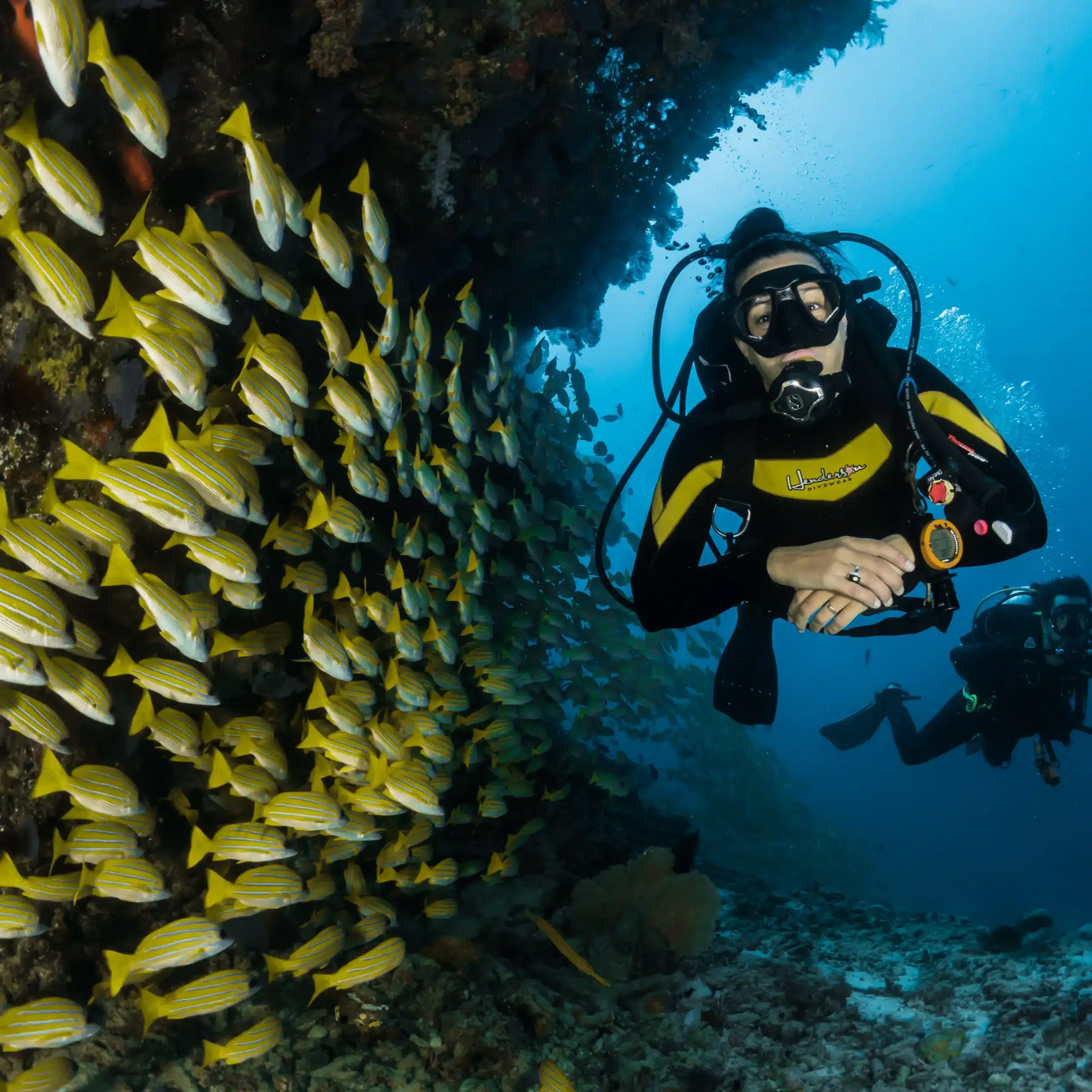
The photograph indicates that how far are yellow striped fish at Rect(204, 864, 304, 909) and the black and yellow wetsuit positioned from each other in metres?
2.43

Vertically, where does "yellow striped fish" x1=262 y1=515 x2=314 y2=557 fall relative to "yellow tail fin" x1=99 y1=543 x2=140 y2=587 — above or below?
above

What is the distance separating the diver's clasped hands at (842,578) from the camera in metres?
3.01

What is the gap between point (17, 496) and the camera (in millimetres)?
3924

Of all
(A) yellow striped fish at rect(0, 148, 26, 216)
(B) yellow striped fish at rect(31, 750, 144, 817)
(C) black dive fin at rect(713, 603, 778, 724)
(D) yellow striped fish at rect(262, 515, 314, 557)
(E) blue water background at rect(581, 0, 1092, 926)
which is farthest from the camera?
(E) blue water background at rect(581, 0, 1092, 926)

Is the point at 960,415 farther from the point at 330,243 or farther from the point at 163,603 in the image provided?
the point at 163,603

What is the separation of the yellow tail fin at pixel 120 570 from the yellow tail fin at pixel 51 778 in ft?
2.75

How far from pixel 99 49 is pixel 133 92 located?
0.52 feet

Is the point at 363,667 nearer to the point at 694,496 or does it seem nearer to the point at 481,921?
the point at 694,496

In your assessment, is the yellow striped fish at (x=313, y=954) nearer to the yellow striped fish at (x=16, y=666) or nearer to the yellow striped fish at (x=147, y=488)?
the yellow striped fish at (x=16, y=666)

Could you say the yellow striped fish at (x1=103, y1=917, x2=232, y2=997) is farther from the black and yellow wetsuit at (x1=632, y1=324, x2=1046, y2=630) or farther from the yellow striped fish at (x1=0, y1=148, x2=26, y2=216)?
the yellow striped fish at (x1=0, y1=148, x2=26, y2=216)

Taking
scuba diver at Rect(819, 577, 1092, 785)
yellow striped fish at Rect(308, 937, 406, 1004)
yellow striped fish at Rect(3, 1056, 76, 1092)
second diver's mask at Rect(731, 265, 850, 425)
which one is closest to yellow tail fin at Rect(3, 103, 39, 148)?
second diver's mask at Rect(731, 265, 850, 425)

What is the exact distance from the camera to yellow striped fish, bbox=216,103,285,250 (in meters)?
2.96

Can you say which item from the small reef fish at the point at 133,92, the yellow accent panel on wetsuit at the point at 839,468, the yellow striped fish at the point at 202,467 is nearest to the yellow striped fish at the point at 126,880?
the yellow striped fish at the point at 202,467

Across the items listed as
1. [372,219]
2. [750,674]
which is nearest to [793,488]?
[750,674]
